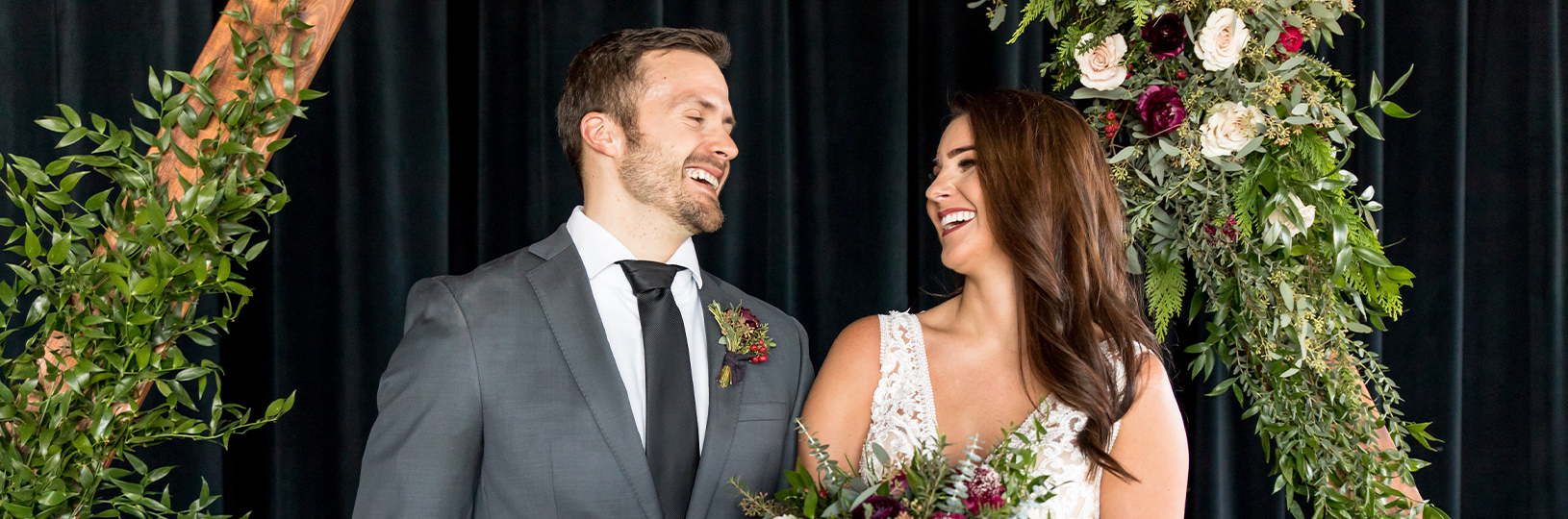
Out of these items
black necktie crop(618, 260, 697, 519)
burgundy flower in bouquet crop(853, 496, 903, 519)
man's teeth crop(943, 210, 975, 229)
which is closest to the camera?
burgundy flower in bouquet crop(853, 496, 903, 519)

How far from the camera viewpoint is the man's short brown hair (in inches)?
69.2

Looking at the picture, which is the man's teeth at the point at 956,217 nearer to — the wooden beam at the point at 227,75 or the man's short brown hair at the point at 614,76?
the man's short brown hair at the point at 614,76

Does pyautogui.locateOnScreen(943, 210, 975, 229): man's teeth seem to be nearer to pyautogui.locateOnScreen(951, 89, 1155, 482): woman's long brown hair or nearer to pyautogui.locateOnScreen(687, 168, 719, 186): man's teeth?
pyautogui.locateOnScreen(951, 89, 1155, 482): woman's long brown hair

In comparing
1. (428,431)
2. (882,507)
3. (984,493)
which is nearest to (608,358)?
(428,431)

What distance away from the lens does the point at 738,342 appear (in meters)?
1.69

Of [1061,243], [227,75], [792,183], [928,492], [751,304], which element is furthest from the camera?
[792,183]

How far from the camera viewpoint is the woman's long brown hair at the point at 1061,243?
171cm

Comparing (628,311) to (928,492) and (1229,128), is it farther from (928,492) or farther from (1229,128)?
(1229,128)

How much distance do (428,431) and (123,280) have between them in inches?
19.6

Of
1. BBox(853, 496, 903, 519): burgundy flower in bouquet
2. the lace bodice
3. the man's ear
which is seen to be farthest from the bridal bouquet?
the man's ear

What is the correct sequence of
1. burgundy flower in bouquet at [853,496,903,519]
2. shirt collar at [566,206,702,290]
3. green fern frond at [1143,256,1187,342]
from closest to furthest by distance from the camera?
1. burgundy flower in bouquet at [853,496,903,519]
2. shirt collar at [566,206,702,290]
3. green fern frond at [1143,256,1187,342]

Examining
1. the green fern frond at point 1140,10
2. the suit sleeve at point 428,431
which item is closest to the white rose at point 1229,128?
the green fern frond at point 1140,10

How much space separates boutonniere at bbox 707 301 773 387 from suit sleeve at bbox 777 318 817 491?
5.0 inches

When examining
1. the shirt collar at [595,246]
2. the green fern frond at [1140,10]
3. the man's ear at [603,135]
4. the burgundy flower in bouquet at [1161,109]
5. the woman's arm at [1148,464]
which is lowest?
the woman's arm at [1148,464]
